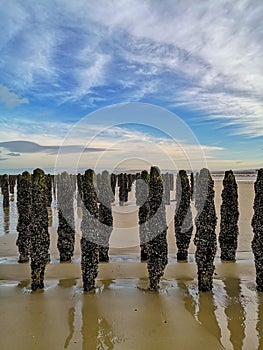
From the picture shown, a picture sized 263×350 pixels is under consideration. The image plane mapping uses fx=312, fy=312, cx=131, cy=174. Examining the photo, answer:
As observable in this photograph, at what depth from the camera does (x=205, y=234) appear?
353 inches

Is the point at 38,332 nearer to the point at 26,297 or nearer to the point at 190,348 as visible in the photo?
the point at 26,297

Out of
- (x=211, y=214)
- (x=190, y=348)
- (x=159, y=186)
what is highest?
(x=159, y=186)

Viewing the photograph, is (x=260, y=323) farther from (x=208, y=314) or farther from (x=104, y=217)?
(x=104, y=217)

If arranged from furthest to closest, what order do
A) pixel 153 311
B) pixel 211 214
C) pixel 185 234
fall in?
1. pixel 185 234
2. pixel 211 214
3. pixel 153 311

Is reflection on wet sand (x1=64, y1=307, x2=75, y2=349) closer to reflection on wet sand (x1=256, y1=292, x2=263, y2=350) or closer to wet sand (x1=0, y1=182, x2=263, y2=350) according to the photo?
wet sand (x1=0, y1=182, x2=263, y2=350)

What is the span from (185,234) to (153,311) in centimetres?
499

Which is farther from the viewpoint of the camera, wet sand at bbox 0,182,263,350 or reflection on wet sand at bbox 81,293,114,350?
wet sand at bbox 0,182,263,350

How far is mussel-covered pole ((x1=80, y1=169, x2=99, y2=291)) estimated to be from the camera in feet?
29.1

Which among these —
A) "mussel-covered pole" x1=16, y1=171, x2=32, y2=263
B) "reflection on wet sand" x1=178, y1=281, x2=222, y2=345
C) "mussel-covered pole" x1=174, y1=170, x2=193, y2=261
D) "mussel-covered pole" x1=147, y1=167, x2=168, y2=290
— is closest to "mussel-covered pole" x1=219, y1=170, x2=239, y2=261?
"mussel-covered pole" x1=174, y1=170, x2=193, y2=261

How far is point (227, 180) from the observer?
12250mm

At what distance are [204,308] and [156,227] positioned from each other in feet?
8.28

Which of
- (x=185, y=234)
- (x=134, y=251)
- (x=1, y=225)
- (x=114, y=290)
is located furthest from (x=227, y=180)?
(x=1, y=225)

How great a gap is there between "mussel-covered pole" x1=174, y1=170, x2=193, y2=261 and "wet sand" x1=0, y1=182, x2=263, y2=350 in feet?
2.65

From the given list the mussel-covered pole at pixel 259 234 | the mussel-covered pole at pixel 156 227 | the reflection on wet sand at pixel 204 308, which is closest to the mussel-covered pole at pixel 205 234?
the reflection on wet sand at pixel 204 308
